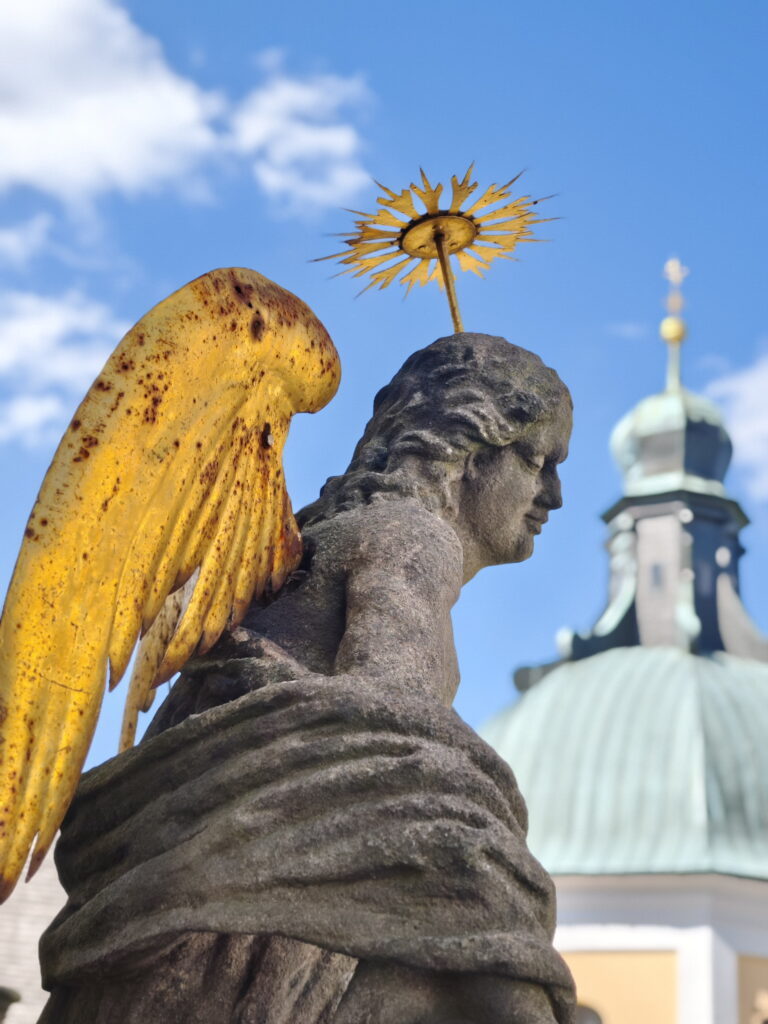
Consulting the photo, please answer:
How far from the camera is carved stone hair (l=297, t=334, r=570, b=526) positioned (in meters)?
4.93

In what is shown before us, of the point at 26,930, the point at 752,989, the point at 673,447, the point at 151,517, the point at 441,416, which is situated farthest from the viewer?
the point at 673,447

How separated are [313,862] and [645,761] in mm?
25142

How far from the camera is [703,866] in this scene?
25.5 meters

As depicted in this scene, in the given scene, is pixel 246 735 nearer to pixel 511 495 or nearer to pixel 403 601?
pixel 403 601

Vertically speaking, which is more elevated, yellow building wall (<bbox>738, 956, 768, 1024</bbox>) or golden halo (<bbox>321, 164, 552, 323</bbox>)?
yellow building wall (<bbox>738, 956, 768, 1024</bbox>)

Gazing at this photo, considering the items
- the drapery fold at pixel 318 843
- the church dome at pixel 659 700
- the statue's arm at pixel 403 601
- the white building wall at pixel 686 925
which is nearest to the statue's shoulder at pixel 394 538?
the statue's arm at pixel 403 601

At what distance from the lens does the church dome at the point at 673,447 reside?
35.3m

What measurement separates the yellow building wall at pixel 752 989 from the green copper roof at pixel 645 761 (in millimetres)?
1358

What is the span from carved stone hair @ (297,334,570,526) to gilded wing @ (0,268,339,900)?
356 mm

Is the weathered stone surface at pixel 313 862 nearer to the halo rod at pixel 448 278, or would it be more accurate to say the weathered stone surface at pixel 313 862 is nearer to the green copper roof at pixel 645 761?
the halo rod at pixel 448 278

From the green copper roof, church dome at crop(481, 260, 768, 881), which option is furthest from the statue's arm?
church dome at crop(481, 260, 768, 881)

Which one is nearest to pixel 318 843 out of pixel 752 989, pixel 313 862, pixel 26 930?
pixel 313 862

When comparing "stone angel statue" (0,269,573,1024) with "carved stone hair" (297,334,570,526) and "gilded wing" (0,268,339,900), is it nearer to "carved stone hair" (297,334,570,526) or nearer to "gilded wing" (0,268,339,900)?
"gilded wing" (0,268,339,900)

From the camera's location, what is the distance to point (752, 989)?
80.8ft
